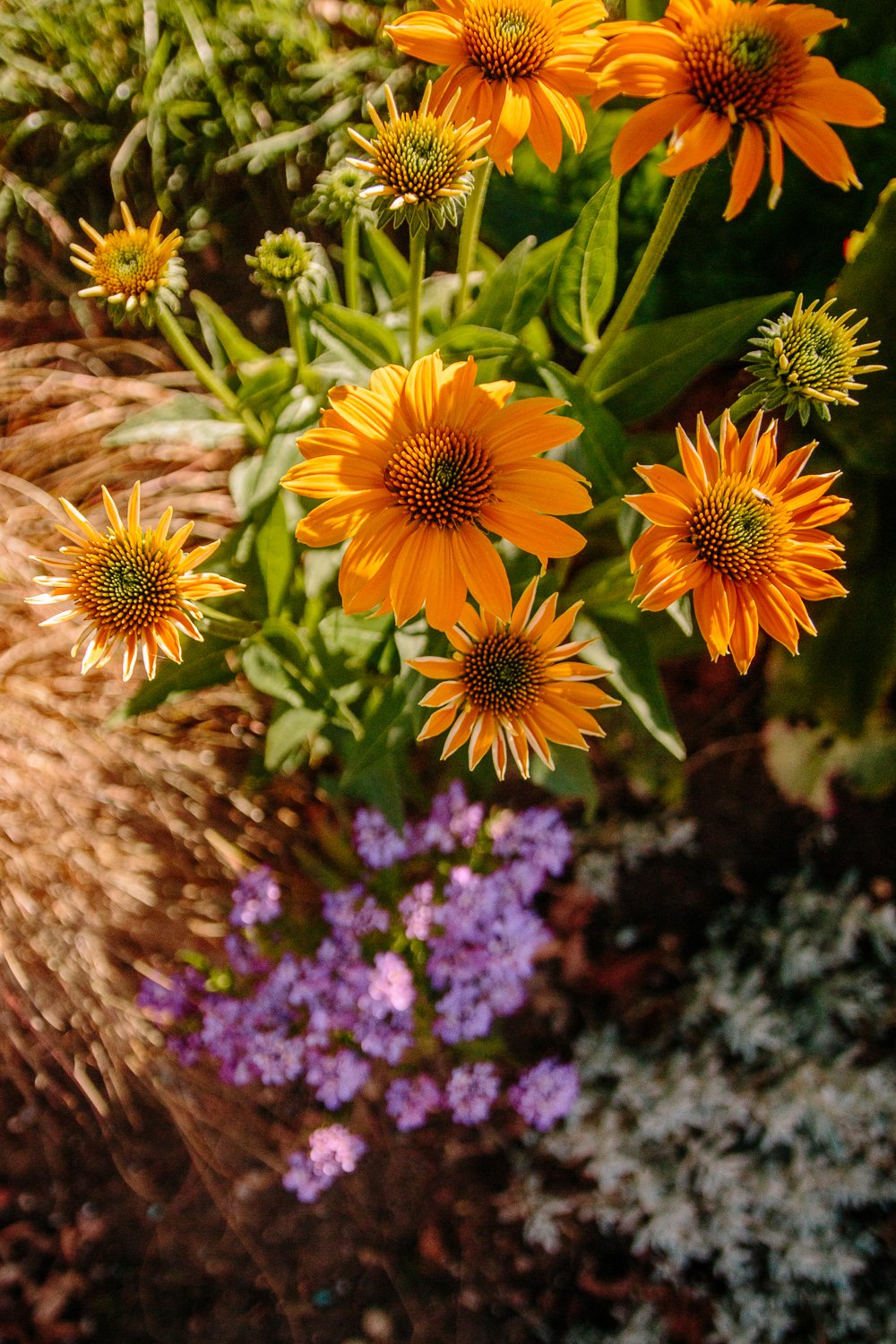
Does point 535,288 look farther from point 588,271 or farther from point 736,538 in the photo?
point 736,538

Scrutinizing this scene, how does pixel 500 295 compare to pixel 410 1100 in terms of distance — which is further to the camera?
pixel 410 1100

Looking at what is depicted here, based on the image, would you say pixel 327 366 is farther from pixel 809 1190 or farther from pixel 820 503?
pixel 809 1190

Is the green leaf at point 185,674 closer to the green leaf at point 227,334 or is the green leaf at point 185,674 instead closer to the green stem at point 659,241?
the green leaf at point 227,334

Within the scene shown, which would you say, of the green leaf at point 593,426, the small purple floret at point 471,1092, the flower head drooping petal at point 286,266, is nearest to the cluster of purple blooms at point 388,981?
the small purple floret at point 471,1092

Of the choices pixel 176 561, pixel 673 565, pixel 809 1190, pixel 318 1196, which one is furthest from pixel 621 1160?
pixel 176 561

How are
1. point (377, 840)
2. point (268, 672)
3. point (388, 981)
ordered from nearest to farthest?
point (268, 672) < point (388, 981) < point (377, 840)

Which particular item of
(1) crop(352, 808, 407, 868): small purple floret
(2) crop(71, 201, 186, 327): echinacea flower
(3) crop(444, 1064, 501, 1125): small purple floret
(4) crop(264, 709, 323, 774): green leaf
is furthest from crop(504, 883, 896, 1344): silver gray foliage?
(2) crop(71, 201, 186, 327): echinacea flower

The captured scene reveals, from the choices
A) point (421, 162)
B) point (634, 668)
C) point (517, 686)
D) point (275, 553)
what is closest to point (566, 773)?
point (634, 668)
